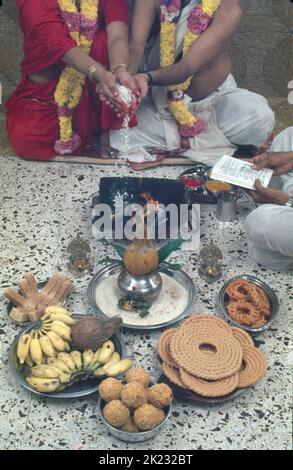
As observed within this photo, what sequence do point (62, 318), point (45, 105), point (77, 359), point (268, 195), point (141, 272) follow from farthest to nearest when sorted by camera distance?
point (45, 105), point (268, 195), point (141, 272), point (62, 318), point (77, 359)

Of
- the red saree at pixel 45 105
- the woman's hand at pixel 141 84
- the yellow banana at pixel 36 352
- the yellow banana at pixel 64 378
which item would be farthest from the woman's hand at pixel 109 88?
the yellow banana at pixel 64 378

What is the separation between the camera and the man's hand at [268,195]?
2.78m

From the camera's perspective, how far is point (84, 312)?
2.55 m

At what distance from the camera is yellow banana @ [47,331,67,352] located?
2.19m

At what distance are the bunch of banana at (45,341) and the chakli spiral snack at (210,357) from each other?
40cm

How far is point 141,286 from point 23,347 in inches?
23.7

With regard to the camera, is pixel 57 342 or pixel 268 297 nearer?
pixel 57 342

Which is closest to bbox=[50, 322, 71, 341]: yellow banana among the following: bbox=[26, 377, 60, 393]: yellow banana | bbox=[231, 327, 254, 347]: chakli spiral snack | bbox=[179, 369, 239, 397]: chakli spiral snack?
bbox=[26, 377, 60, 393]: yellow banana

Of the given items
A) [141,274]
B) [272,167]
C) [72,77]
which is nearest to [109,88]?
[72,77]

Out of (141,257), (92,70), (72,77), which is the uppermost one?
(92,70)

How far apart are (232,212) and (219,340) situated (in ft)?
3.57

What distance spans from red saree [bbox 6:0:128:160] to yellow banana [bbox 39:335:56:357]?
1749mm

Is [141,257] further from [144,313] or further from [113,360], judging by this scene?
[113,360]

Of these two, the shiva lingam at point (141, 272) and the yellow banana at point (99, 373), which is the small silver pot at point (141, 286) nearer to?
the shiva lingam at point (141, 272)
